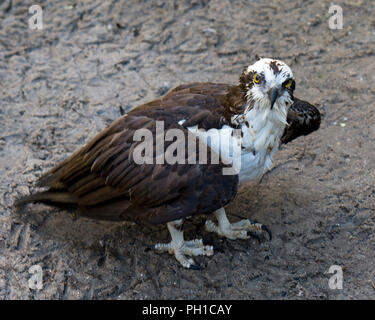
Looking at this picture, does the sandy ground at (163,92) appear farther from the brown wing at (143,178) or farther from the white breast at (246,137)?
the white breast at (246,137)

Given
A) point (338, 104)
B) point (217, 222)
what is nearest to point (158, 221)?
point (217, 222)

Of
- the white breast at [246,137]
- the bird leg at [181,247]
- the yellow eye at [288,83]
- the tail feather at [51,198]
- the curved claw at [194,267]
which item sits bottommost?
the curved claw at [194,267]

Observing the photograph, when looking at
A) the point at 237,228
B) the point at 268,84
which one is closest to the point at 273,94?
the point at 268,84

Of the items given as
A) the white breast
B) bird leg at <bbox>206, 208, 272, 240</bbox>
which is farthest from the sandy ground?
the white breast

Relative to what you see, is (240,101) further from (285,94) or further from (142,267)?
(142,267)

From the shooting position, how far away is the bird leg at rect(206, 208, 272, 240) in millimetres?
4723

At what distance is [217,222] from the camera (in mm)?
4961

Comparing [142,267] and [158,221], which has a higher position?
[158,221]

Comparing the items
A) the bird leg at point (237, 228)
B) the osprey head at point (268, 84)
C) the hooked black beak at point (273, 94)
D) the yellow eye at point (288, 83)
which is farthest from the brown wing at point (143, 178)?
the bird leg at point (237, 228)

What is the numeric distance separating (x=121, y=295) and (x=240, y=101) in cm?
180

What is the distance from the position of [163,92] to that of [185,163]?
93.4 inches

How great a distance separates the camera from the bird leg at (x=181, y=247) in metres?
4.46

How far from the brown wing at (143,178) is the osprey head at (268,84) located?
34 cm

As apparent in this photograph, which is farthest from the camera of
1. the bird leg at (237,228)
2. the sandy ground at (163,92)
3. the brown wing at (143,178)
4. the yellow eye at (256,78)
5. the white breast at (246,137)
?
the bird leg at (237,228)
